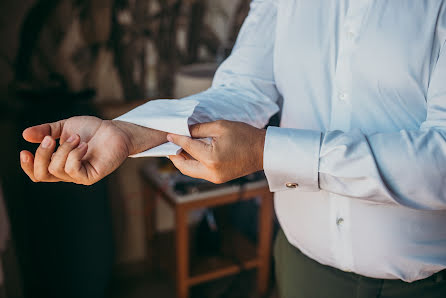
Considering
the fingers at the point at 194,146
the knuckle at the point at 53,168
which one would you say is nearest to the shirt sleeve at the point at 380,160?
the fingers at the point at 194,146

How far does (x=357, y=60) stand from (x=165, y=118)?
378 mm

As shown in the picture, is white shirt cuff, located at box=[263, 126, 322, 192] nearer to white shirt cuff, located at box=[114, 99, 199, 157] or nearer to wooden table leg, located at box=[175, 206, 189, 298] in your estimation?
white shirt cuff, located at box=[114, 99, 199, 157]

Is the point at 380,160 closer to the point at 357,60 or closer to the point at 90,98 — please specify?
the point at 357,60

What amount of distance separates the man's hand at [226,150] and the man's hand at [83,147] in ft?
0.38

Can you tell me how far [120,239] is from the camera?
7.59 ft

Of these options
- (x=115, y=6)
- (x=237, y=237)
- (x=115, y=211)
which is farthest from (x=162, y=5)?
(x=237, y=237)

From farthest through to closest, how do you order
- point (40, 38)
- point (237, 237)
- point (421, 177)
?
1. point (237, 237)
2. point (40, 38)
3. point (421, 177)

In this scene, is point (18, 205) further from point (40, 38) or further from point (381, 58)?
point (381, 58)

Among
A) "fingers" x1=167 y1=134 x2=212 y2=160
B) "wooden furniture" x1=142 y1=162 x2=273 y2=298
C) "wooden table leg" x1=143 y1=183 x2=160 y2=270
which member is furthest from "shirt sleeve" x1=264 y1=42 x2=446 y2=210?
"wooden table leg" x1=143 y1=183 x2=160 y2=270

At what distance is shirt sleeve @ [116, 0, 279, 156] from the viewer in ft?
2.75

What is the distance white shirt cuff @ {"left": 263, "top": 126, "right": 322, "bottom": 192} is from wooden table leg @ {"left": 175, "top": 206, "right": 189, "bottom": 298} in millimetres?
A: 1165

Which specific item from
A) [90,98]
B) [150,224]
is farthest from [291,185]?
[150,224]

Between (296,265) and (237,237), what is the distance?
1327 millimetres

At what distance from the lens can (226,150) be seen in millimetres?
667
